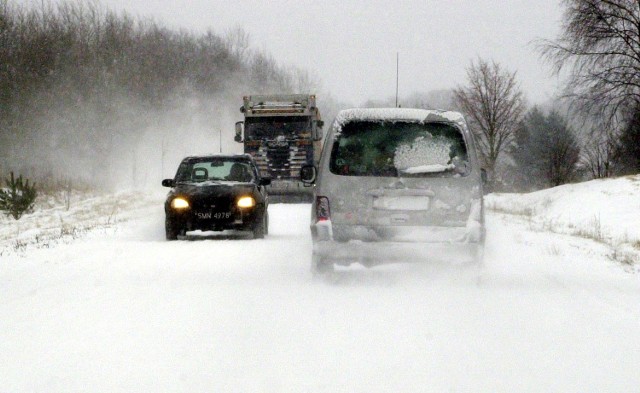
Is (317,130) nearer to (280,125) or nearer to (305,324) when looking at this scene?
(280,125)

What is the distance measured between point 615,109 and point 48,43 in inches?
1556

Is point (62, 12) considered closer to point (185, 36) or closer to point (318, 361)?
point (185, 36)

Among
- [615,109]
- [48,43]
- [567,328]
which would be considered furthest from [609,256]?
[48,43]

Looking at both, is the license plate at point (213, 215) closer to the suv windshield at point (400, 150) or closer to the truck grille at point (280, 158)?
the suv windshield at point (400, 150)

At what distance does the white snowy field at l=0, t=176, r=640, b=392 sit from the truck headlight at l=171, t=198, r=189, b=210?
5.95 ft

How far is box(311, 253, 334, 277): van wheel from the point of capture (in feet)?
28.1

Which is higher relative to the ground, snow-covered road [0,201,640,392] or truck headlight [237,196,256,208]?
truck headlight [237,196,256,208]

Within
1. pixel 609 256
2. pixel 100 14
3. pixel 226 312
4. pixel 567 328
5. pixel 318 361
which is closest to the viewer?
pixel 318 361

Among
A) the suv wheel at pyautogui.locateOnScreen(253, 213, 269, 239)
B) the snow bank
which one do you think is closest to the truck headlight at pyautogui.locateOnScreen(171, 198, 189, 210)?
the suv wheel at pyautogui.locateOnScreen(253, 213, 269, 239)

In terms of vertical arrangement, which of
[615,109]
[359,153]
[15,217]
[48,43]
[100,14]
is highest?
[100,14]

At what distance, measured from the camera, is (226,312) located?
6965 millimetres

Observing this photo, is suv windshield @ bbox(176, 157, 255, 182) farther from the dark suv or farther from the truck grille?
the truck grille

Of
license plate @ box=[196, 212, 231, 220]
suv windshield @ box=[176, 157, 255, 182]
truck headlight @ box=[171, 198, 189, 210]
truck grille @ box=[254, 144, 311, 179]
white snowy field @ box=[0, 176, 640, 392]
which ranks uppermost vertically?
truck grille @ box=[254, 144, 311, 179]

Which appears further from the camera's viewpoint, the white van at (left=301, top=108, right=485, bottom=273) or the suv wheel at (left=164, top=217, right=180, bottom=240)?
the suv wheel at (left=164, top=217, right=180, bottom=240)
